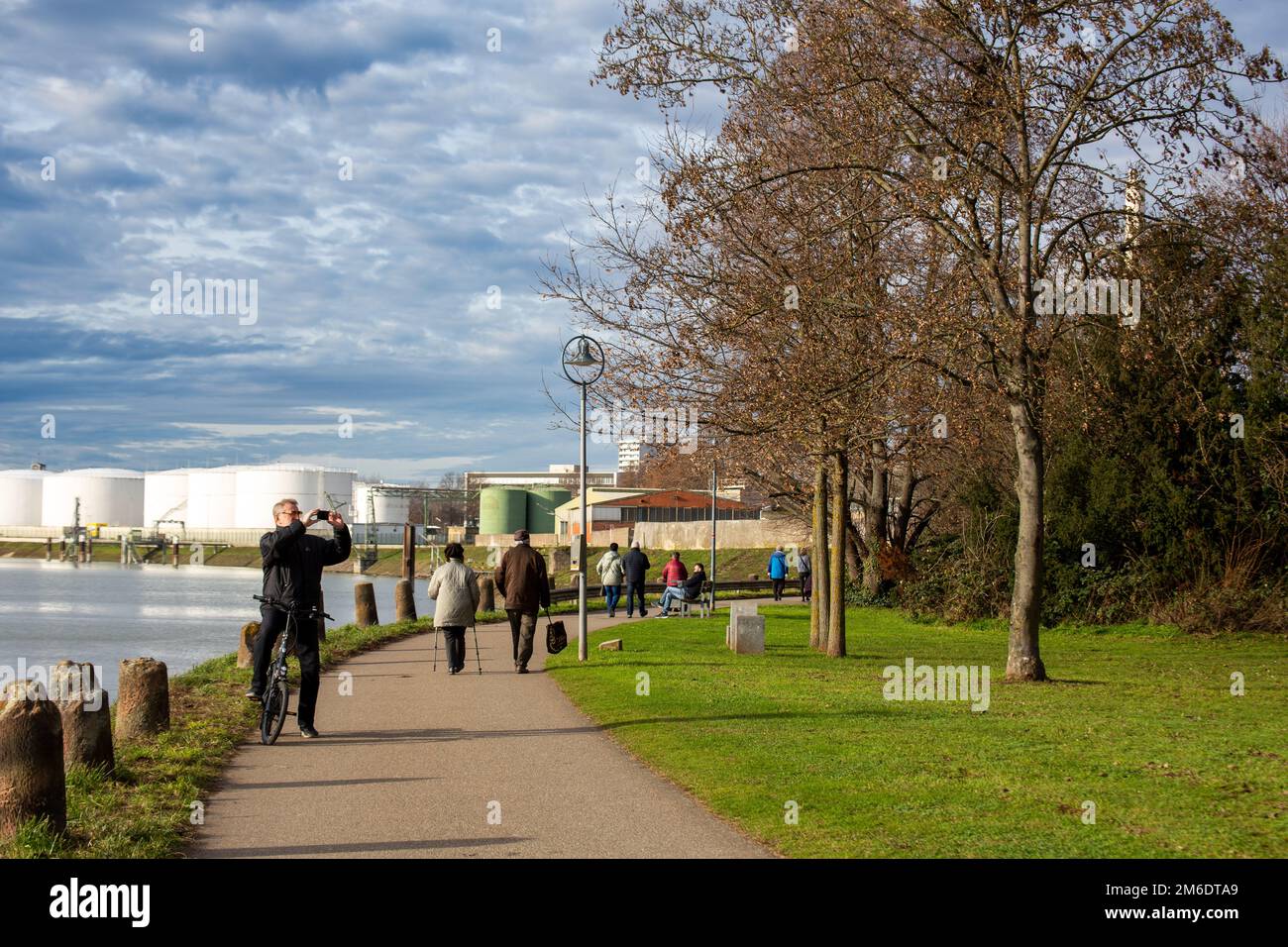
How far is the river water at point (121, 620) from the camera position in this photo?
89.6ft

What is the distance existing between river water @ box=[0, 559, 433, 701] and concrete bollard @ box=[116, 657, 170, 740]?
5.46 m

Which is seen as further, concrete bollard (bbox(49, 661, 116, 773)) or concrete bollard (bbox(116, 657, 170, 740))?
concrete bollard (bbox(116, 657, 170, 740))

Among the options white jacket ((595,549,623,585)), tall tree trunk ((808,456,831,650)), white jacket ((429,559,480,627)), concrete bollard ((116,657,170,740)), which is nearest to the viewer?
concrete bollard ((116,657,170,740))

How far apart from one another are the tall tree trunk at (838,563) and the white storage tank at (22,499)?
555 feet

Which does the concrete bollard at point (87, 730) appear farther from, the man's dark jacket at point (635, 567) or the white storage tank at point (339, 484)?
the white storage tank at point (339, 484)

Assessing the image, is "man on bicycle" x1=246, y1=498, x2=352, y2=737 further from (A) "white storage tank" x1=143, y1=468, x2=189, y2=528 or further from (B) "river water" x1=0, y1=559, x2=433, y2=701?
(A) "white storage tank" x1=143, y1=468, x2=189, y2=528

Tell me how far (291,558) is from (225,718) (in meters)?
2.35

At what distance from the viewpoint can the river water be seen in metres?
27.3

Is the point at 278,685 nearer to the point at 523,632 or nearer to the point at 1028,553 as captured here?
the point at 523,632

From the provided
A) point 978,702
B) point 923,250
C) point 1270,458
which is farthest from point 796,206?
point 1270,458

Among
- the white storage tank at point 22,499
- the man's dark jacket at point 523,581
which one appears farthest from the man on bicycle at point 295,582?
the white storage tank at point 22,499

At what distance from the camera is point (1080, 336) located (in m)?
25.2

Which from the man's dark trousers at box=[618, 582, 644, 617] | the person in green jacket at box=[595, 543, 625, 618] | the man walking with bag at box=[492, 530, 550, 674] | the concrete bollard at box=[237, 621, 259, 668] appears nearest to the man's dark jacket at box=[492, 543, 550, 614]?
the man walking with bag at box=[492, 530, 550, 674]
